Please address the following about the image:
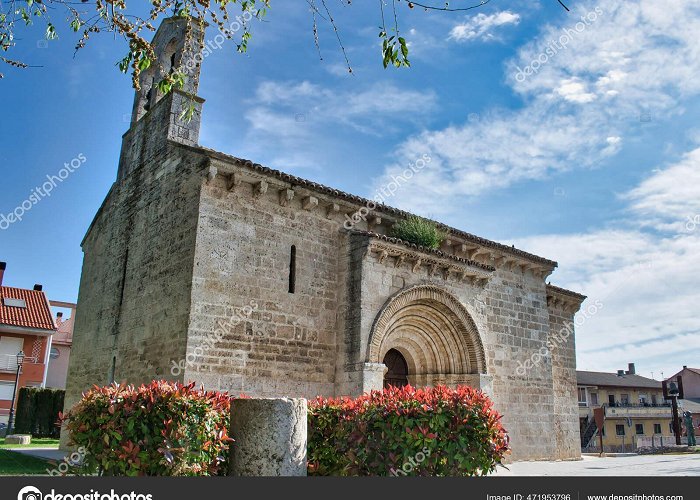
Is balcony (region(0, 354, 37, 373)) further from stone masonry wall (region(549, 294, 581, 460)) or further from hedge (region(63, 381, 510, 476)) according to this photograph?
hedge (region(63, 381, 510, 476))

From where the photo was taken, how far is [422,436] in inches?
251

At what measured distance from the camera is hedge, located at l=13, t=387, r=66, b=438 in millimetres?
24672

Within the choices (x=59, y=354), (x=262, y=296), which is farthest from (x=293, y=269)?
(x=59, y=354)

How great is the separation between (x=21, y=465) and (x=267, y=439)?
7475 mm

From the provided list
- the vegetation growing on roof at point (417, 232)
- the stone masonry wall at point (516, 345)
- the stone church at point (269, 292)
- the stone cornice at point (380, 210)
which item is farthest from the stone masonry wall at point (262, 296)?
the stone masonry wall at point (516, 345)

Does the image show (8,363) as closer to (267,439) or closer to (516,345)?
(516,345)

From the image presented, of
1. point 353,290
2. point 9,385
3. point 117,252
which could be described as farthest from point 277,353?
point 9,385

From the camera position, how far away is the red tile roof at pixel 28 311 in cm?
2853

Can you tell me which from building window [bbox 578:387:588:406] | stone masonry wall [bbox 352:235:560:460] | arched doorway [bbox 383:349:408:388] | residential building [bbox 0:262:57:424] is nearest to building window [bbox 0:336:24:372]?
residential building [bbox 0:262:57:424]

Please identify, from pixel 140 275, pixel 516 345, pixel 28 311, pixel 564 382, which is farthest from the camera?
pixel 28 311

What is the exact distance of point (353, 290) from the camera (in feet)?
37.3

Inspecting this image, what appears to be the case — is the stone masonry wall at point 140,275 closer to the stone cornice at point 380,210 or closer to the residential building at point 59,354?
the stone cornice at point 380,210

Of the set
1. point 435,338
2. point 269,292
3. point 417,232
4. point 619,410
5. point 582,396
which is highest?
point 417,232

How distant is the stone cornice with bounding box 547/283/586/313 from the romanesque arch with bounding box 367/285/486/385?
200 inches
